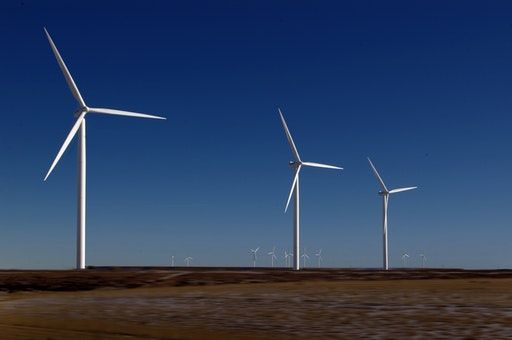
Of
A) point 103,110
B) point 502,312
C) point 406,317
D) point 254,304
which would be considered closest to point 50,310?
point 254,304

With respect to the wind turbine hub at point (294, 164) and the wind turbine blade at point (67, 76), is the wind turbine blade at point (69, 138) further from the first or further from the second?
the wind turbine hub at point (294, 164)

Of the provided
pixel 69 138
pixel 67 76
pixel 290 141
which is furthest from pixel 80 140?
pixel 290 141

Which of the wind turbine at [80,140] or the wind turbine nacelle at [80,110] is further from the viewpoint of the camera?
the wind turbine nacelle at [80,110]

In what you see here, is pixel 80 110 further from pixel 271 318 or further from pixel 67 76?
pixel 271 318

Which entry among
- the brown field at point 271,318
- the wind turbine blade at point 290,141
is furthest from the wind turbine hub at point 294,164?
the brown field at point 271,318

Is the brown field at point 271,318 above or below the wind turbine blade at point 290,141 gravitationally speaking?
below

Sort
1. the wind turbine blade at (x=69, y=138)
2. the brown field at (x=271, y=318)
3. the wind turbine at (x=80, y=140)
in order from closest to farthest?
the brown field at (x=271, y=318), the wind turbine blade at (x=69, y=138), the wind turbine at (x=80, y=140)

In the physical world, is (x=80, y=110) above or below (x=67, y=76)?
below

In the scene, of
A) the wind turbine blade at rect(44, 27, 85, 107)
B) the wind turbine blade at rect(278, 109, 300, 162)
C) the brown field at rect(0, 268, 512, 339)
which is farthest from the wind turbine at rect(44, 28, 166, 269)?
the brown field at rect(0, 268, 512, 339)

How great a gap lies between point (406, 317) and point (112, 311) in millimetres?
12389

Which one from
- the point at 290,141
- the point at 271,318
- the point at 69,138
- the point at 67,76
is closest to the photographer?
the point at 271,318

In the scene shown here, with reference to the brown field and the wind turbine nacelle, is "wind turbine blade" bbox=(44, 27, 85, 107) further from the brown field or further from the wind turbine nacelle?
the brown field

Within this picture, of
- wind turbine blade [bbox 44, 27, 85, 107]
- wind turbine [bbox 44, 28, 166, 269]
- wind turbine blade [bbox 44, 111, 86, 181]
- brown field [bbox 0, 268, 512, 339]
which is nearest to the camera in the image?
brown field [bbox 0, 268, 512, 339]

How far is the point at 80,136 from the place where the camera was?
276 feet
